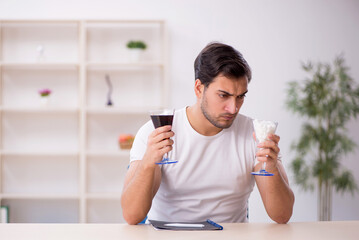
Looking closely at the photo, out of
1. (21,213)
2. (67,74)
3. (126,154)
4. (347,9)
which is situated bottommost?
(21,213)

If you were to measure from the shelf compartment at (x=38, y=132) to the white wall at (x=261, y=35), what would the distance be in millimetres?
967

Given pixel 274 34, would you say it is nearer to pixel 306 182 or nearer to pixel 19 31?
pixel 306 182

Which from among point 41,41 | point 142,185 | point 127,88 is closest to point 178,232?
point 142,185

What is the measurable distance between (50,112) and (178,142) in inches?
101

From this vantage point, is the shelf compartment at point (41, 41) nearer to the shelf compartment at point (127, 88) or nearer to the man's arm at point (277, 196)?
the shelf compartment at point (127, 88)

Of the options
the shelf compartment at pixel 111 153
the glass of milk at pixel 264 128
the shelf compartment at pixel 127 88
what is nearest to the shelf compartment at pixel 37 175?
the shelf compartment at pixel 111 153

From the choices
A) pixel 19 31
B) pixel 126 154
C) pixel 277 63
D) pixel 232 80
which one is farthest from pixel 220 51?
pixel 19 31

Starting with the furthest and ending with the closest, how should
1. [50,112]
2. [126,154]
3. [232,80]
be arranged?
[50,112] < [126,154] < [232,80]

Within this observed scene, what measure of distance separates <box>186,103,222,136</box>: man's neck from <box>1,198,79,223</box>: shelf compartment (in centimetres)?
261

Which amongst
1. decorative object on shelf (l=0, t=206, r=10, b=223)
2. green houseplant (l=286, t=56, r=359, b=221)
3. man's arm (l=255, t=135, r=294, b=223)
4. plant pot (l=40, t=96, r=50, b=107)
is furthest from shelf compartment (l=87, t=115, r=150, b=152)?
man's arm (l=255, t=135, r=294, b=223)

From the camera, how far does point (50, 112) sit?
429 cm

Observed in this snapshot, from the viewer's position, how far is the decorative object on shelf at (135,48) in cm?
410

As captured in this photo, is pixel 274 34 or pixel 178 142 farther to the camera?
pixel 274 34

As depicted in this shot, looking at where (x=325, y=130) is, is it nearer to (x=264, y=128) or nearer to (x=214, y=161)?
(x=214, y=161)
